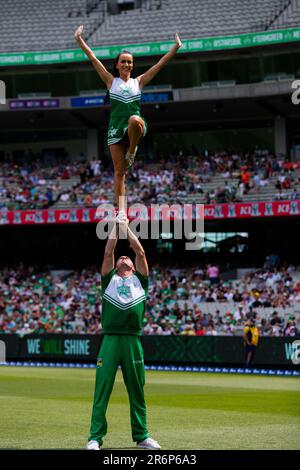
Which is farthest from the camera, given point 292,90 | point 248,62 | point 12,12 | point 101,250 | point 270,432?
point 12,12

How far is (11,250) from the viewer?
49250mm

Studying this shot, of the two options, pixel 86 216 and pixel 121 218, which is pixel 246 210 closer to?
pixel 86 216

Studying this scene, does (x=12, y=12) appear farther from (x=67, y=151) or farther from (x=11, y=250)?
(x=11, y=250)

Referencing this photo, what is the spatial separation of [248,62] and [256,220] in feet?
24.1

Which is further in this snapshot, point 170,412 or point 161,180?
Answer: point 161,180

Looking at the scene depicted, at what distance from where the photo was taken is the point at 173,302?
39.4 meters

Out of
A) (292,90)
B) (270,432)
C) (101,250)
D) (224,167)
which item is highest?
(292,90)

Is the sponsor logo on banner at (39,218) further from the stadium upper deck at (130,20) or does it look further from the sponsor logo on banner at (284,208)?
the sponsor logo on banner at (284,208)

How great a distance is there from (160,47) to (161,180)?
606 cm

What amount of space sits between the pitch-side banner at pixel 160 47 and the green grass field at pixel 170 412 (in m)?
18.2

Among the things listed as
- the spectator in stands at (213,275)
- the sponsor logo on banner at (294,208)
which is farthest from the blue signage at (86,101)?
the sponsor logo on banner at (294,208)

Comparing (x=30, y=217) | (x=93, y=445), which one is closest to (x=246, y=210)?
(x=30, y=217)
